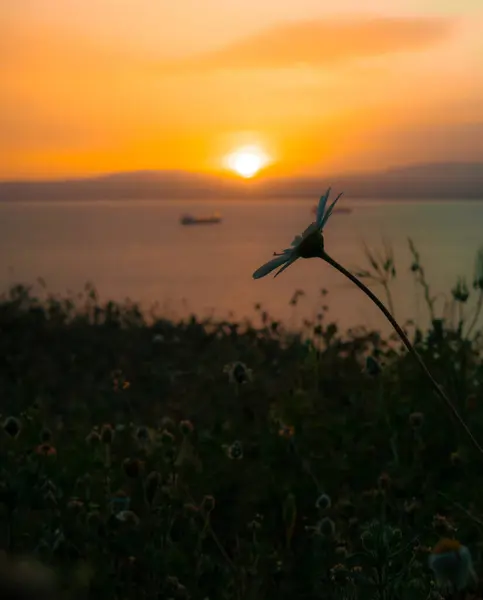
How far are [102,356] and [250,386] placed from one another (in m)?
0.96

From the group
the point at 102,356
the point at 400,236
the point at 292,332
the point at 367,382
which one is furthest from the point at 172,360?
the point at 400,236

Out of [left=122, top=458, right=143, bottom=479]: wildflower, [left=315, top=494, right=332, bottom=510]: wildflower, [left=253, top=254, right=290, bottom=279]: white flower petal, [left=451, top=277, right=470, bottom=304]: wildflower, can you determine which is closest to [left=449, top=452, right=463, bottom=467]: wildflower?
[left=315, top=494, right=332, bottom=510]: wildflower

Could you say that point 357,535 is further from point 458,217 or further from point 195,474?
point 458,217

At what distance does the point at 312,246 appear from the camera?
1.00 metres

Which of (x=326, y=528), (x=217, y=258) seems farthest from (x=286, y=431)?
(x=217, y=258)

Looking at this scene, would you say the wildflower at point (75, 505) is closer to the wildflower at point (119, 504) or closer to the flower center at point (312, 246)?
the wildflower at point (119, 504)

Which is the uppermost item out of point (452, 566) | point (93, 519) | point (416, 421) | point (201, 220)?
point (201, 220)

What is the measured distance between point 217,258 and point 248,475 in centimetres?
477

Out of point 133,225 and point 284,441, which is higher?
point 133,225

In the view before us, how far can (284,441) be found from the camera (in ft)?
7.07

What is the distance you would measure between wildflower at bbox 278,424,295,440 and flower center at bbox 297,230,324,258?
3.81 ft

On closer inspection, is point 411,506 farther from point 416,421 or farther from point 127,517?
point 127,517

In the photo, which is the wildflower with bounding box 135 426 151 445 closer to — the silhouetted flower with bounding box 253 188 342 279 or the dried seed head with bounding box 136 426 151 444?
the dried seed head with bounding box 136 426 151 444

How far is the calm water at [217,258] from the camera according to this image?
4.60m
